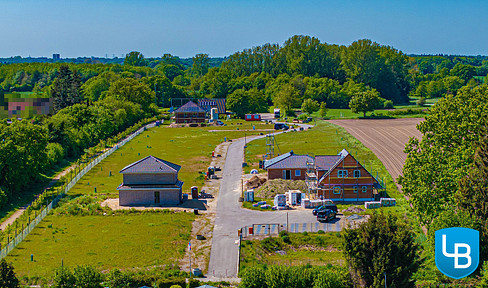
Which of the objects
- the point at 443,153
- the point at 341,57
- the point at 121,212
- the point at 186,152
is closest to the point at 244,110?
the point at 186,152

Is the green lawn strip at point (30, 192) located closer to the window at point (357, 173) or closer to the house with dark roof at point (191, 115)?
the window at point (357, 173)

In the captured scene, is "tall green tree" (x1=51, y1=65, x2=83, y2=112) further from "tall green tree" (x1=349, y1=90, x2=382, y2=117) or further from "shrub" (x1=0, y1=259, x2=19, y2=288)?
"shrub" (x1=0, y1=259, x2=19, y2=288)

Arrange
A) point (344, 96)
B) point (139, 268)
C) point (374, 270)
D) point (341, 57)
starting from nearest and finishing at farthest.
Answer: point (374, 270) → point (139, 268) → point (344, 96) → point (341, 57)

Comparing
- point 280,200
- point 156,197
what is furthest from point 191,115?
point 280,200

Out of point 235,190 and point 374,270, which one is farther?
point 235,190

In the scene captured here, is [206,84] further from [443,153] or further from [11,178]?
[443,153]

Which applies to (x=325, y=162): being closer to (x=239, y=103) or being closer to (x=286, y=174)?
(x=286, y=174)
